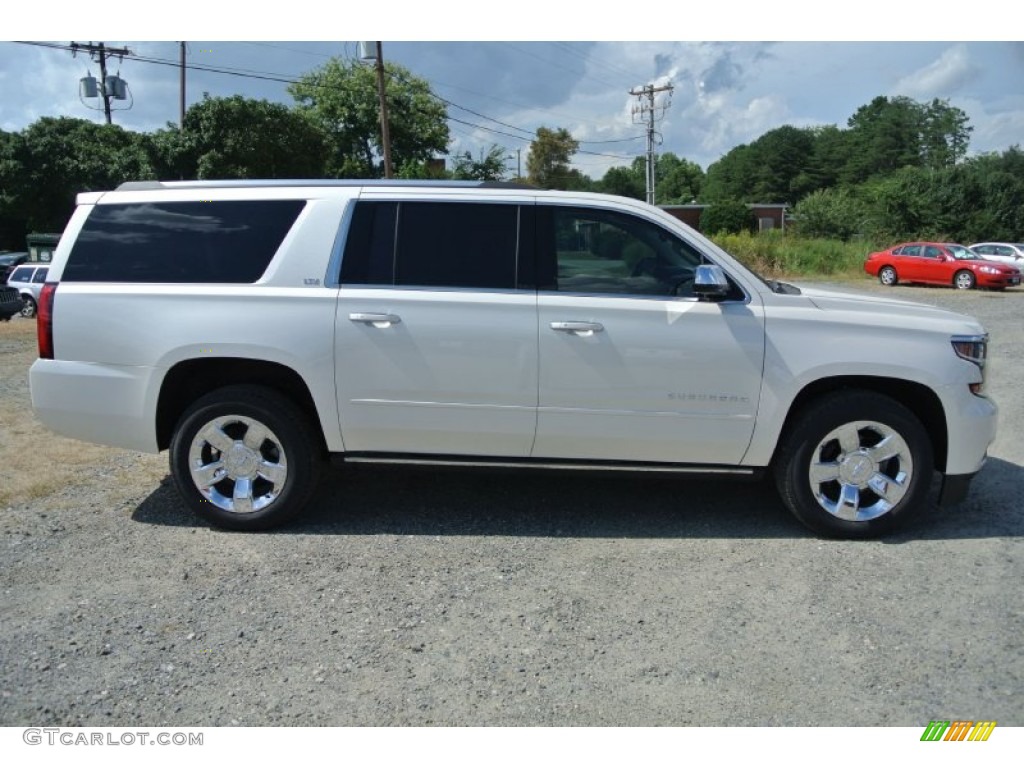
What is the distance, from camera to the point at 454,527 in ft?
15.2

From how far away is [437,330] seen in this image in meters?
4.29

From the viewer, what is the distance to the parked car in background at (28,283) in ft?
72.5

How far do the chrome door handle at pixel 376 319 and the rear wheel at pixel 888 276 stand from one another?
85.4ft

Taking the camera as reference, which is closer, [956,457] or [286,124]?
[956,457]

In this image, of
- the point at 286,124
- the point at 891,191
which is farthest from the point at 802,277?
the point at 286,124

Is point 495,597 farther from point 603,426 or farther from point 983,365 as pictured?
point 983,365

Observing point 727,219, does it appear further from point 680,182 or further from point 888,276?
point 680,182

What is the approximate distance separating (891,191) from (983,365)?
140 feet

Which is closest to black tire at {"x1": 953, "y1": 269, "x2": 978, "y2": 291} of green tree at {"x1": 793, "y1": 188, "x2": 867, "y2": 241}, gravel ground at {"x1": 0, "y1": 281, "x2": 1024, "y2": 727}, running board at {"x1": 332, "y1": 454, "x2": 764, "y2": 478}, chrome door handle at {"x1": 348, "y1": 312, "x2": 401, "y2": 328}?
green tree at {"x1": 793, "y1": 188, "x2": 867, "y2": 241}

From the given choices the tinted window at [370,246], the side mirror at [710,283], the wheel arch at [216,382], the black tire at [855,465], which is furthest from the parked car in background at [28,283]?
the black tire at [855,465]
